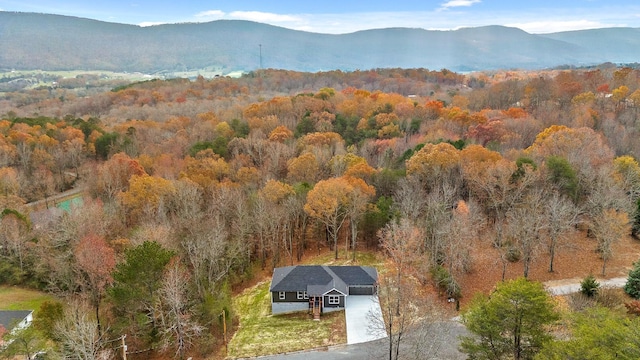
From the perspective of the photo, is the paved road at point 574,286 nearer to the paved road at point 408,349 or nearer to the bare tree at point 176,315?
the paved road at point 408,349

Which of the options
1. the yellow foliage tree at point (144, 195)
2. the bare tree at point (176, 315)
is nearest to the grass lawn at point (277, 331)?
the bare tree at point (176, 315)

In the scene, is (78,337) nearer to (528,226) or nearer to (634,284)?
(528,226)

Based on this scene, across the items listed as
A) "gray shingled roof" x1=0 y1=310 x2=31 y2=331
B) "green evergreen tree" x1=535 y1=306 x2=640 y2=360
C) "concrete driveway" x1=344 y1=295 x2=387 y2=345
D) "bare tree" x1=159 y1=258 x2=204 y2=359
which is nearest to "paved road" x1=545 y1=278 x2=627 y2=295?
"concrete driveway" x1=344 y1=295 x2=387 y2=345

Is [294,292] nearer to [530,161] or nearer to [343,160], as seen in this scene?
[343,160]

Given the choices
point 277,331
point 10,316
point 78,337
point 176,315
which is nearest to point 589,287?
point 277,331

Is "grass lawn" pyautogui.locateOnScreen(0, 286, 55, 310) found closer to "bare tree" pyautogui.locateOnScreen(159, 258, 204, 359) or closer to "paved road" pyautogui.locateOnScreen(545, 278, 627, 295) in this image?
"bare tree" pyautogui.locateOnScreen(159, 258, 204, 359)

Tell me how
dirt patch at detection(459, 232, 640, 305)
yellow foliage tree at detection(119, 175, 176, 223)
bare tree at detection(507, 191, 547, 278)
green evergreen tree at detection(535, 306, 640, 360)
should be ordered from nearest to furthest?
1. green evergreen tree at detection(535, 306, 640, 360)
2. bare tree at detection(507, 191, 547, 278)
3. dirt patch at detection(459, 232, 640, 305)
4. yellow foliage tree at detection(119, 175, 176, 223)

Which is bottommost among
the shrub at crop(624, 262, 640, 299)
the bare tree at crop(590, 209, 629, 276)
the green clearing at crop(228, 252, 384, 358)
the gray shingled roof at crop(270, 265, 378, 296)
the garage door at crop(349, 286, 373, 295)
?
the green clearing at crop(228, 252, 384, 358)
